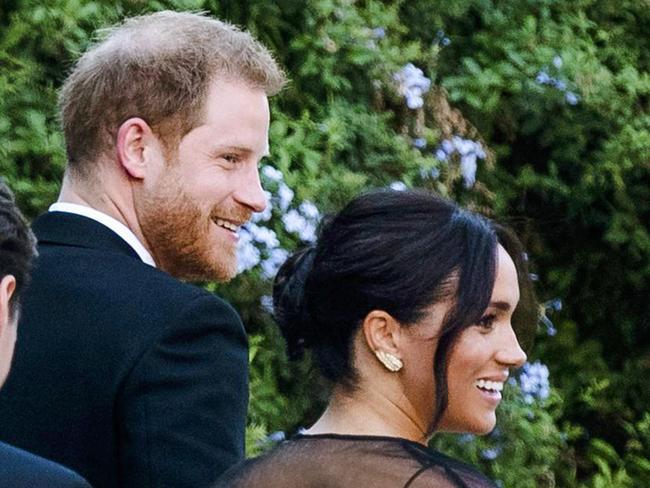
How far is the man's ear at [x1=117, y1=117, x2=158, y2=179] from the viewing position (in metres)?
3.06

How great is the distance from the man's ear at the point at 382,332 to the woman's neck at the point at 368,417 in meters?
0.06

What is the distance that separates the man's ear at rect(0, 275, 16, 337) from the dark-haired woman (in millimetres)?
535

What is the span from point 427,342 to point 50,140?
2.04 meters

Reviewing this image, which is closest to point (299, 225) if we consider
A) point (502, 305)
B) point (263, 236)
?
point (263, 236)

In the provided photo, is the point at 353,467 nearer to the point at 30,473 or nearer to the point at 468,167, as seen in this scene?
the point at 30,473

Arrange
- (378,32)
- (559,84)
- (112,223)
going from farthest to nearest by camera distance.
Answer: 1. (559,84)
2. (378,32)
3. (112,223)

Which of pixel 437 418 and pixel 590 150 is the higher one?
pixel 437 418

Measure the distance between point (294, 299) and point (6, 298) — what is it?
74 cm

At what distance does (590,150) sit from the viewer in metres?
5.97

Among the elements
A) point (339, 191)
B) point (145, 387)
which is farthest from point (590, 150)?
point (145, 387)

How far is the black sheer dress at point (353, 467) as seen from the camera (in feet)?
8.01

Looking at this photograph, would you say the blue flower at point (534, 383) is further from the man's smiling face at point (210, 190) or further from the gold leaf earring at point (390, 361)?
the gold leaf earring at point (390, 361)

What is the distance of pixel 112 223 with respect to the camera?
3016 mm

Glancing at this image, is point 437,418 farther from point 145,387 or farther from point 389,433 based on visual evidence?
point 145,387
